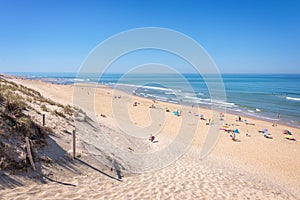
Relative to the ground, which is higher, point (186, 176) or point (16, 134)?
point (16, 134)

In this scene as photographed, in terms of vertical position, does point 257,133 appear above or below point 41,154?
below

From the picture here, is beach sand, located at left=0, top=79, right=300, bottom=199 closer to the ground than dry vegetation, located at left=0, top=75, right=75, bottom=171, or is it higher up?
closer to the ground

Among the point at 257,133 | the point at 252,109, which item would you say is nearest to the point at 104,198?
the point at 257,133

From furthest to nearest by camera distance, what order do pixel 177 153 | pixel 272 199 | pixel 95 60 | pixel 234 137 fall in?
pixel 234 137 → pixel 177 153 → pixel 95 60 → pixel 272 199

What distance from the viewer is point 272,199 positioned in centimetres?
655

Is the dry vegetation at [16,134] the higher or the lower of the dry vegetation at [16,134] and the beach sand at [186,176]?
the higher

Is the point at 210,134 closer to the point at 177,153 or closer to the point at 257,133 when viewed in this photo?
the point at 257,133

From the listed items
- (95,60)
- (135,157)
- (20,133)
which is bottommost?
(135,157)

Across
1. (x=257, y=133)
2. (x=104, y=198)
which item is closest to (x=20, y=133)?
(x=104, y=198)

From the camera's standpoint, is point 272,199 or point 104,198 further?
point 272,199

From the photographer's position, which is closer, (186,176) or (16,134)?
(16,134)

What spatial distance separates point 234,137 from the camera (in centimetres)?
1509

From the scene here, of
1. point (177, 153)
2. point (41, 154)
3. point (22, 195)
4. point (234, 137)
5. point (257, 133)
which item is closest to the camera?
point (22, 195)

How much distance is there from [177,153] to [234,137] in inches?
268
